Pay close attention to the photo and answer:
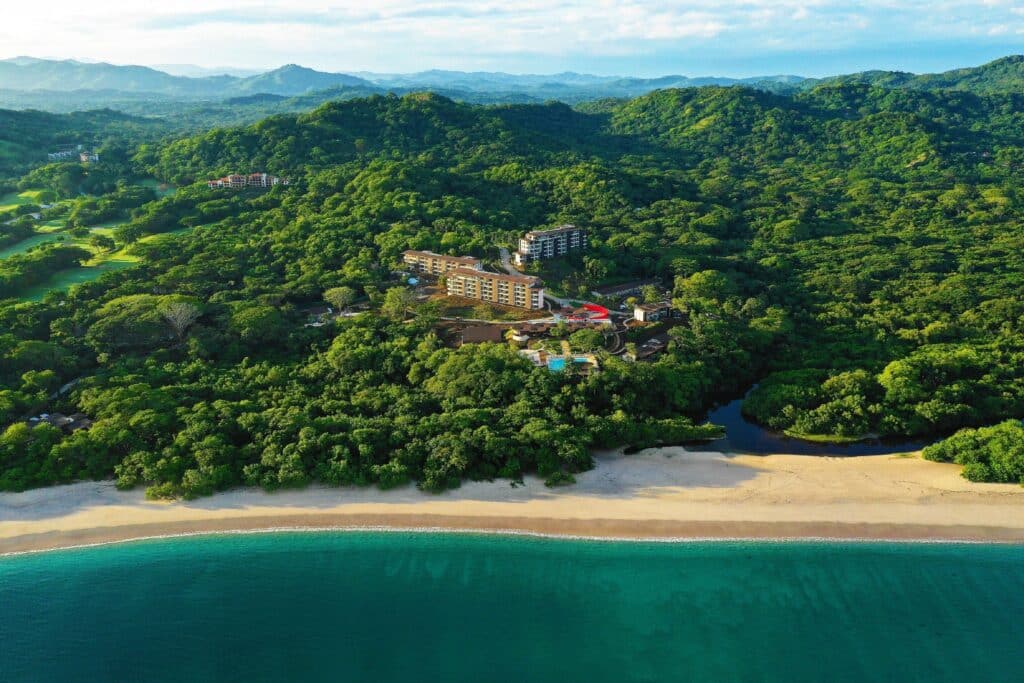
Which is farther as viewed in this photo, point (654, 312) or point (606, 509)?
point (654, 312)

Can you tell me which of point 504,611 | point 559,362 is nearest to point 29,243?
point 559,362

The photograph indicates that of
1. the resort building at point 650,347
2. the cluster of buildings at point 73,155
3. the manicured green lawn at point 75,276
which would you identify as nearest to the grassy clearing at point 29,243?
the manicured green lawn at point 75,276

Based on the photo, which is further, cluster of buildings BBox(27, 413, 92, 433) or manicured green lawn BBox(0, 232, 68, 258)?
manicured green lawn BBox(0, 232, 68, 258)

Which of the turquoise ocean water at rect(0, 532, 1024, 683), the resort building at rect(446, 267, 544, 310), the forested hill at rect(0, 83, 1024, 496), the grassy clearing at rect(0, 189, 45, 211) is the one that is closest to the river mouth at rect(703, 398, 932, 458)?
the forested hill at rect(0, 83, 1024, 496)

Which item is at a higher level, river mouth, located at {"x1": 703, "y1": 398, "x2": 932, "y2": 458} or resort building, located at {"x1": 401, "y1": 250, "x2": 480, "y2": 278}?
resort building, located at {"x1": 401, "y1": 250, "x2": 480, "y2": 278}

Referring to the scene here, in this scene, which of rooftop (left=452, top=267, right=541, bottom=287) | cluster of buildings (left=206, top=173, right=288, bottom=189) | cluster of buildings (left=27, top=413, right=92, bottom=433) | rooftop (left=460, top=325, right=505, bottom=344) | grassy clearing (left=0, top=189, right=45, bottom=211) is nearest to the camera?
cluster of buildings (left=27, top=413, right=92, bottom=433)

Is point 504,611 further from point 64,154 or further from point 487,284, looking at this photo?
point 64,154

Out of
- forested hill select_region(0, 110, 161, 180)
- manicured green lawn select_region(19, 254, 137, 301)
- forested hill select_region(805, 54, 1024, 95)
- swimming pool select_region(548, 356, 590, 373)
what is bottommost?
manicured green lawn select_region(19, 254, 137, 301)

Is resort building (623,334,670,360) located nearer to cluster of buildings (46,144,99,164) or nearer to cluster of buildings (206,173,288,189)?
cluster of buildings (206,173,288,189)
